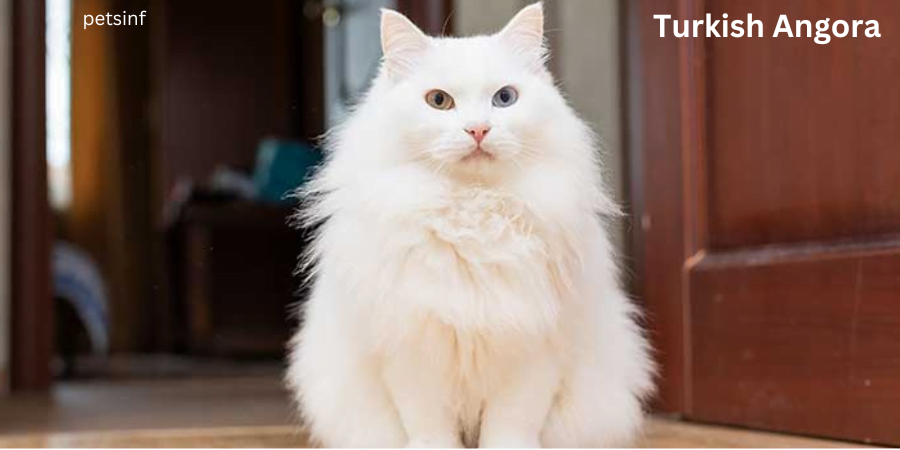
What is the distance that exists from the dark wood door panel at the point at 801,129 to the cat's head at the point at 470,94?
0.34 m

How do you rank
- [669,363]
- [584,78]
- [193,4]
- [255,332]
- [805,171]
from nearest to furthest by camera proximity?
[584,78] < [805,171] < [669,363] < [193,4] < [255,332]

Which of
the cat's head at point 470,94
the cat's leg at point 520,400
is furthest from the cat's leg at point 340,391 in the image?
the cat's head at point 470,94

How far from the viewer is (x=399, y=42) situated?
117 centimetres

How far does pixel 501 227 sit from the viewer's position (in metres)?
1.16

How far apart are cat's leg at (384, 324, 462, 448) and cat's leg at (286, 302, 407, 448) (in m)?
0.03

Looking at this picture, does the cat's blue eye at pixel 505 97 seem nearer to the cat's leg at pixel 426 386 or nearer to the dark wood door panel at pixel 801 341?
the cat's leg at pixel 426 386

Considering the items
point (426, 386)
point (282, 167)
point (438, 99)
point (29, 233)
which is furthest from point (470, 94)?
point (29, 233)

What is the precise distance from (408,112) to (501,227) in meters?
0.16

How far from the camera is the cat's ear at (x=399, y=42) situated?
45.7 inches

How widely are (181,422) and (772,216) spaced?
1.01 meters

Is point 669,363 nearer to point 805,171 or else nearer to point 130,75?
point 805,171

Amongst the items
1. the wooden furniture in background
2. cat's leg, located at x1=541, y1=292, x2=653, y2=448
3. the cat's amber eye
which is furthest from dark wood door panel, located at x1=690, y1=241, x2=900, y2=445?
the wooden furniture in background

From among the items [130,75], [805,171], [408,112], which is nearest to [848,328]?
[805,171]

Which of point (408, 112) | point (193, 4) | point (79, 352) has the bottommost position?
point (79, 352)
